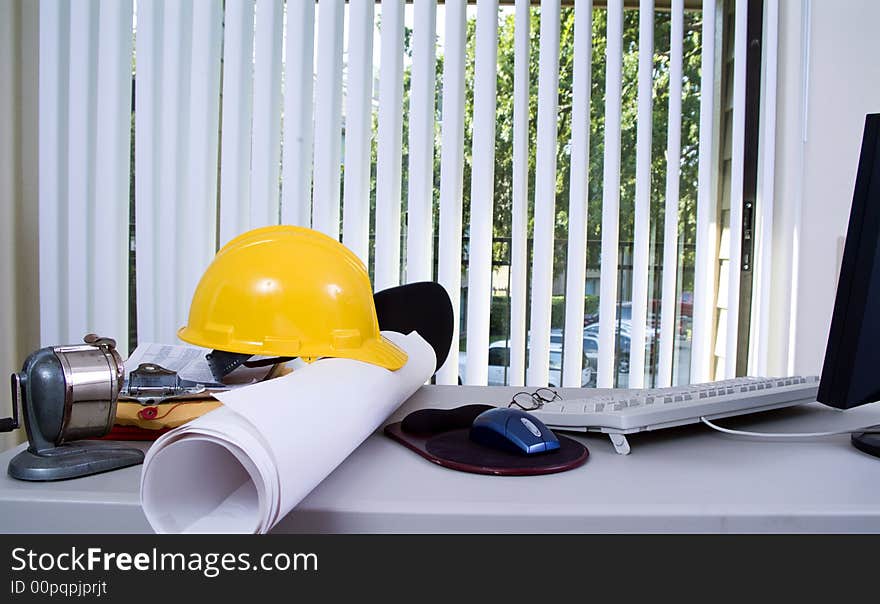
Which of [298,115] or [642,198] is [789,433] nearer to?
[642,198]

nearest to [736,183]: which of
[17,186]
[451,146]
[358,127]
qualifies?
[451,146]

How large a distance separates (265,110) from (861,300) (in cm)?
223

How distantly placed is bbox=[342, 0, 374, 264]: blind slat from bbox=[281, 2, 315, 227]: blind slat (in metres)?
0.15

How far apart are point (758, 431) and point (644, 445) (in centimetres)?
21

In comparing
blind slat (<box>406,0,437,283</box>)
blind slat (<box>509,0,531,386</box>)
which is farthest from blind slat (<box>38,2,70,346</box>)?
blind slat (<box>509,0,531,386</box>)

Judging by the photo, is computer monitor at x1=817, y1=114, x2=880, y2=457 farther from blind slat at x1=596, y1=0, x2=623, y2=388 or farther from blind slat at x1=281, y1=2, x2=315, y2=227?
blind slat at x1=281, y1=2, x2=315, y2=227

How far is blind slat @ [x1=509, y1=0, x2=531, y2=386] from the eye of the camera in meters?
Result: 2.58

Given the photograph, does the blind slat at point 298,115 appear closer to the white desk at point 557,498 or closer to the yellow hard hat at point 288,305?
the yellow hard hat at point 288,305

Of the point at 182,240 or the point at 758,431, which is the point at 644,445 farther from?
the point at 182,240

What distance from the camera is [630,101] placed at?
2680 mm

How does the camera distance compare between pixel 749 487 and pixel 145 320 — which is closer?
pixel 749 487

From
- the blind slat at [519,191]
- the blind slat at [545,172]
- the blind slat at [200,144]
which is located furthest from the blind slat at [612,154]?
the blind slat at [200,144]

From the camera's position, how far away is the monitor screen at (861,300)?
2.69 ft
